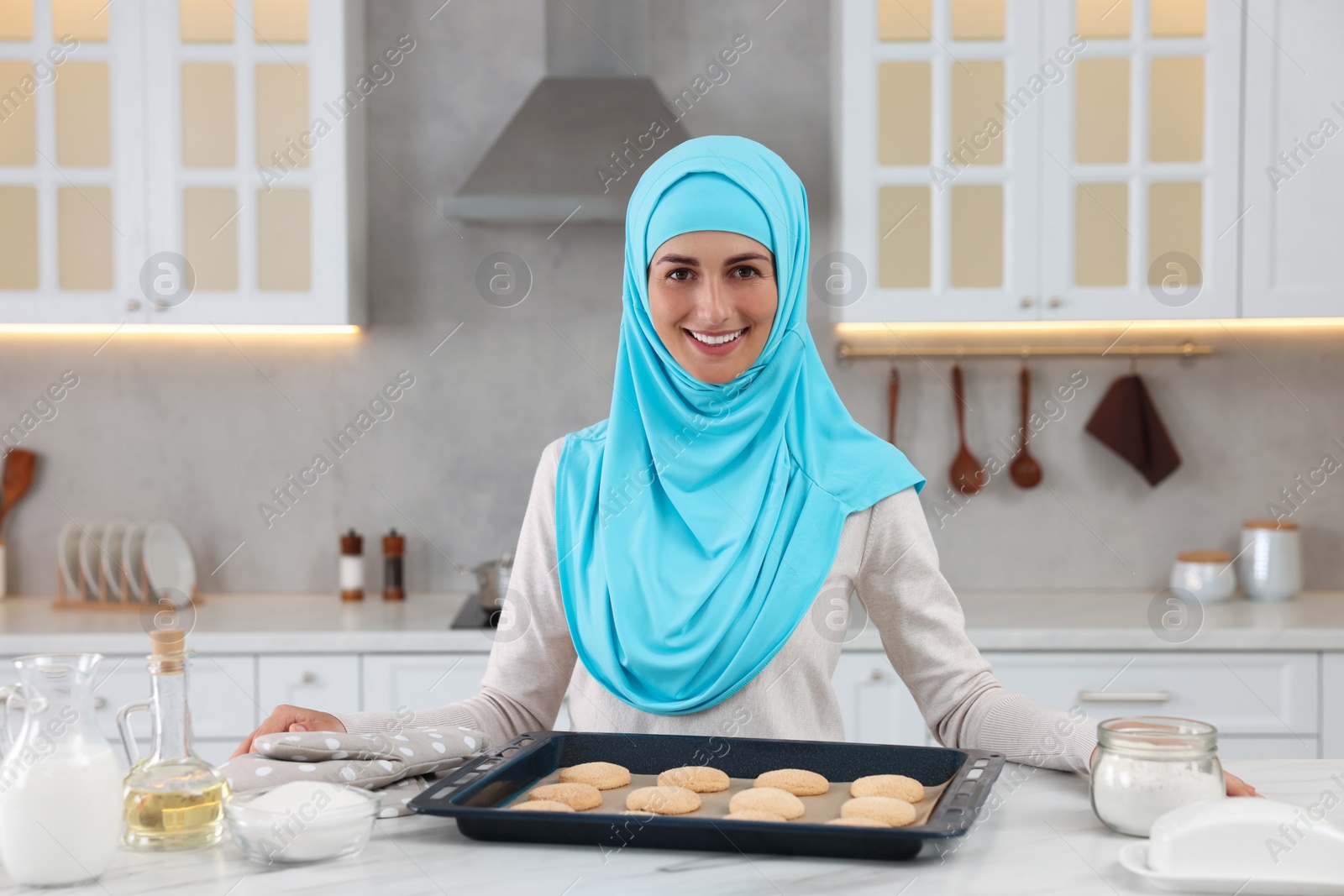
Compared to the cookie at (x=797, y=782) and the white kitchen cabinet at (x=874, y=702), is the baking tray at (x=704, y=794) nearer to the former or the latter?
the cookie at (x=797, y=782)

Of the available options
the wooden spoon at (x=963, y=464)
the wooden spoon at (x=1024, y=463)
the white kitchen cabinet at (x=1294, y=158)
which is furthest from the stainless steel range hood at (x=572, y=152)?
the white kitchen cabinet at (x=1294, y=158)

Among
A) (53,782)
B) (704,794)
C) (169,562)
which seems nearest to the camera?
(53,782)

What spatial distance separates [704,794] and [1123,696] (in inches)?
67.1

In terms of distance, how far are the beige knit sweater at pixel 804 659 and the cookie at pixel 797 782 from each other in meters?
0.26

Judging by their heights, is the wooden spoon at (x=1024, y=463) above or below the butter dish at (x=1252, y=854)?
above

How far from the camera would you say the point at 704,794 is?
3.37 feet

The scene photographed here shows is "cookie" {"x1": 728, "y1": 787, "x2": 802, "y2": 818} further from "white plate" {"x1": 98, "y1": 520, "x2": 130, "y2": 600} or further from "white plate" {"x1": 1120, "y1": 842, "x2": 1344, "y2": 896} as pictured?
"white plate" {"x1": 98, "y1": 520, "x2": 130, "y2": 600}

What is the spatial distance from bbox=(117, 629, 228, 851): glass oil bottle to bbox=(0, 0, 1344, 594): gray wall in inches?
82.3

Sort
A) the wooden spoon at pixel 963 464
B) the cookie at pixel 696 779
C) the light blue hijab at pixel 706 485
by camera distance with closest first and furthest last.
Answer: the cookie at pixel 696 779 → the light blue hijab at pixel 706 485 → the wooden spoon at pixel 963 464

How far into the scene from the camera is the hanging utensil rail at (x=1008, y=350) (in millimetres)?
2934

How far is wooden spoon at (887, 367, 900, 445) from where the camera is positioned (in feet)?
9.64

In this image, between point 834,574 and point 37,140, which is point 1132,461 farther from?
point 37,140

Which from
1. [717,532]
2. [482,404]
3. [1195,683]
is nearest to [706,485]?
[717,532]

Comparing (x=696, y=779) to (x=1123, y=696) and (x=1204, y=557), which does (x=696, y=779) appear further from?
(x=1204, y=557)
